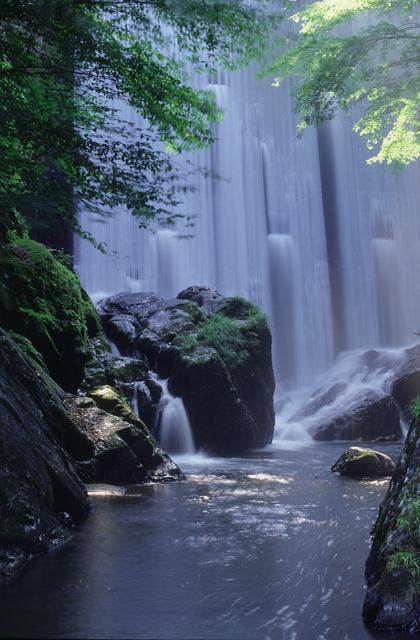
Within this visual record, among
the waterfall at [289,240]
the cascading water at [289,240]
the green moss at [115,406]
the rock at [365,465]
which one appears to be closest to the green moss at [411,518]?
the rock at [365,465]

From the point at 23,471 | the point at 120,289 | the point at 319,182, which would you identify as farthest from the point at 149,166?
the point at 319,182

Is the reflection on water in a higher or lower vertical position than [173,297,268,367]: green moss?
lower

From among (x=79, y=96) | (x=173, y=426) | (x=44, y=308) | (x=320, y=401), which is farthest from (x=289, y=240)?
(x=79, y=96)

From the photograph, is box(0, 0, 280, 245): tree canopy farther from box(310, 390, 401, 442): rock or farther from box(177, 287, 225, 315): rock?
box(310, 390, 401, 442): rock

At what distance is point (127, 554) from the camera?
549 cm

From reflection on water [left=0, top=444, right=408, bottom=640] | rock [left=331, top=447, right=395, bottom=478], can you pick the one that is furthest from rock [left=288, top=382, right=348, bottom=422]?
reflection on water [left=0, top=444, right=408, bottom=640]

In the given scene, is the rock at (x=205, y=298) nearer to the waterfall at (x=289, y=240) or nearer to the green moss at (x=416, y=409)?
the waterfall at (x=289, y=240)

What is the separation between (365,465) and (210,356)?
6.52m

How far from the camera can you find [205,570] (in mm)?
5031

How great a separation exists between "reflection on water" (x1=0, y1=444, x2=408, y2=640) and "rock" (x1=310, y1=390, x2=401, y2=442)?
10.3 metres

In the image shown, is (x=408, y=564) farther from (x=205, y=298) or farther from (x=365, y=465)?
(x=205, y=298)

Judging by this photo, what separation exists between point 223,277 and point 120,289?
6810 millimetres

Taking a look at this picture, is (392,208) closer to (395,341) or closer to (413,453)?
(395,341)

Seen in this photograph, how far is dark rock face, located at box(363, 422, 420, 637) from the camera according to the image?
3516 millimetres
